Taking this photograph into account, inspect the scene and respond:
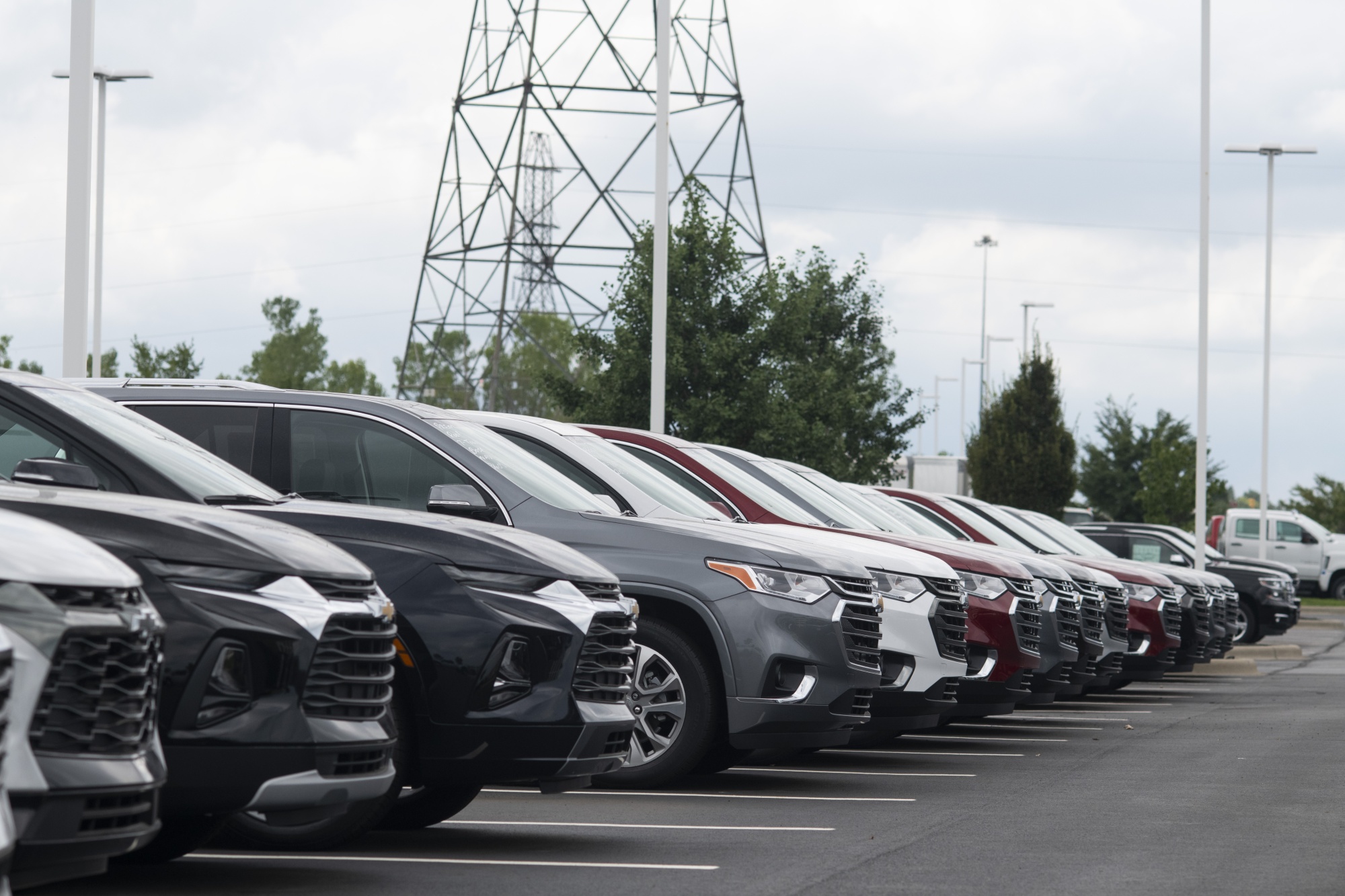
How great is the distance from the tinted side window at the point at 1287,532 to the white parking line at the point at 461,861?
4030 centimetres

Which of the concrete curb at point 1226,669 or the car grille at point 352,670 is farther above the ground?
the car grille at point 352,670

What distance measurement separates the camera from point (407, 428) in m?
8.71

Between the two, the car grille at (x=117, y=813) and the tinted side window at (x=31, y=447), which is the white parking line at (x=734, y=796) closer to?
the tinted side window at (x=31, y=447)

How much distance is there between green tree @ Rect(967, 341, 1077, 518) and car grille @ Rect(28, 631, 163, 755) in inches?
1761

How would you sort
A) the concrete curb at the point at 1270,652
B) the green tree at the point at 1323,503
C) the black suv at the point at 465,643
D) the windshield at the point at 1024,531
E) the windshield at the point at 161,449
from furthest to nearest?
1. the green tree at the point at 1323,503
2. the concrete curb at the point at 1270,652
3. the windshield at the point at 1024,531
4. the black suv at the point at 465,643
5. the windshield at the point at 161,449

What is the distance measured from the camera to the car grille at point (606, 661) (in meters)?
7.40

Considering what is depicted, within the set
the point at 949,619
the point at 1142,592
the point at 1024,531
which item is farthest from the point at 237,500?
the point at 1024,531

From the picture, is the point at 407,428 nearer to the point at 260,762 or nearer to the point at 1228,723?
the point at 260,762

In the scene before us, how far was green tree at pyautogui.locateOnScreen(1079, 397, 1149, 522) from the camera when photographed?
6731cm

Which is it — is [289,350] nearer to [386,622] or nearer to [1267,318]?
[1267,318]

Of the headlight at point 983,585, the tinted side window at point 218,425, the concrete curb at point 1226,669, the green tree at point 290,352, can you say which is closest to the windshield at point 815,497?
the headlight at point 983,585

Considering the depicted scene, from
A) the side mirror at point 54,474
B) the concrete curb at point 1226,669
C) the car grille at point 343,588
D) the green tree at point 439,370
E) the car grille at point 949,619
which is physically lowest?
the concrete curb at point 1226,669

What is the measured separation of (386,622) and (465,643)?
0.95 meters

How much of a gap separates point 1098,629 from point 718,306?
12904mm
